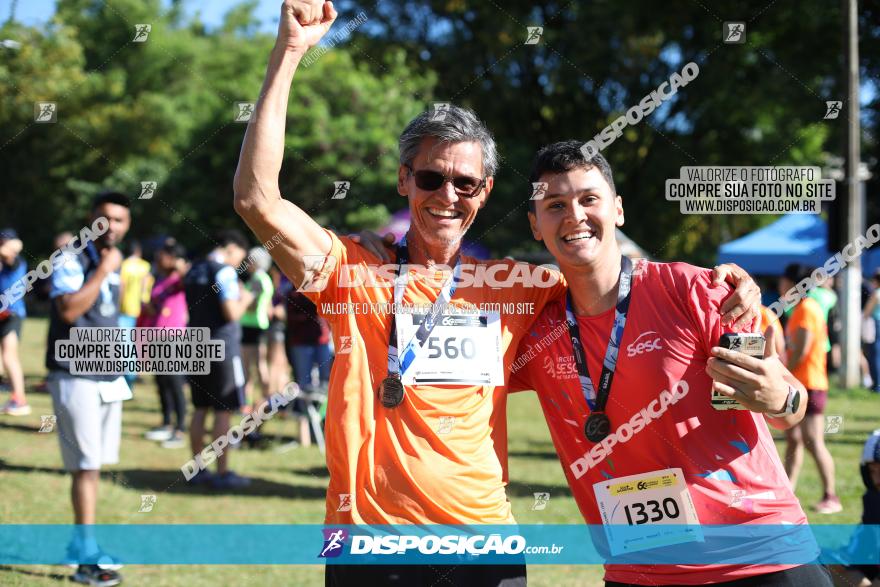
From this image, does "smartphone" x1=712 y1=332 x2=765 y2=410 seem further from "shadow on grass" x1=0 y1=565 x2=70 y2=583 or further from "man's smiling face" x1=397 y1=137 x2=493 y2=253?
"shadow on grass" x1=0 y1=565 x2=70 y2=583

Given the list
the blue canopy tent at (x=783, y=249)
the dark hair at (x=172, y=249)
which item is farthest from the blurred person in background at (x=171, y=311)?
the blue canopy tent at (x=783, y=249)

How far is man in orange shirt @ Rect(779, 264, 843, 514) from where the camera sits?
A: 7020mm

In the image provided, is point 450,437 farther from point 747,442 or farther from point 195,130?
point 195,130

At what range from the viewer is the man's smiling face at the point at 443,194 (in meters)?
2.69

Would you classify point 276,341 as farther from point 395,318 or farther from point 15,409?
point 395,318

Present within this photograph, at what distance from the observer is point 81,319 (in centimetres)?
536

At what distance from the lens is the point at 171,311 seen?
9688 millimetres

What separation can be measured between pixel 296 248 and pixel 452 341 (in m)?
0.57

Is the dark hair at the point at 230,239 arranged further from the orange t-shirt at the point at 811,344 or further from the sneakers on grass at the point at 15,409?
the orange t-shirt at the point at 811,344

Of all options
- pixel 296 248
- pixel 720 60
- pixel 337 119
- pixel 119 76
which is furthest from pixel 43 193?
pixel 296 248

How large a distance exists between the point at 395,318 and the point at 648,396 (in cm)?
82

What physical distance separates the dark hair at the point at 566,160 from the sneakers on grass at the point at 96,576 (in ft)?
12.8

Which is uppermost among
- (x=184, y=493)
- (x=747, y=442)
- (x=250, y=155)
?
(x=250, y=155)

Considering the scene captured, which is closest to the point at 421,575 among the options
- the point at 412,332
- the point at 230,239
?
the point at 412,332
